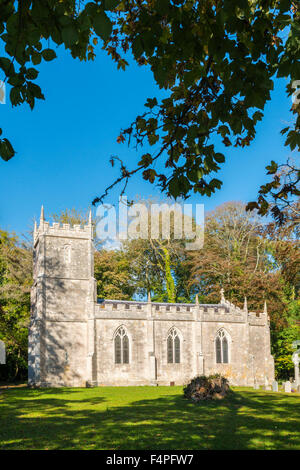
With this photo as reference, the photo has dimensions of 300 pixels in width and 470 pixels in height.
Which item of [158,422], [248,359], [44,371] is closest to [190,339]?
[248,359]

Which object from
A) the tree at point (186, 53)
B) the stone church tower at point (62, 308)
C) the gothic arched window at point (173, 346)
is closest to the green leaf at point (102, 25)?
the tree at point (186, 53)

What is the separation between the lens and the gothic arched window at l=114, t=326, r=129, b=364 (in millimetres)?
28703

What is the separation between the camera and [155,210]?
43.8m

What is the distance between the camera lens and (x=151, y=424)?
11570 mm

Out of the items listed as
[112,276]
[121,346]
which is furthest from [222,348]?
[112,276]

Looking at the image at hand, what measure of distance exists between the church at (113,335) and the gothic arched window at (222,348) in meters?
0.07

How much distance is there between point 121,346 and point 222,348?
24.0ft

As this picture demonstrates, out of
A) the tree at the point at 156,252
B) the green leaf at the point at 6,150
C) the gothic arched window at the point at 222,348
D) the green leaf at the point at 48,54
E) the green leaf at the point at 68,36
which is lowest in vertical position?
the gothic arched window at the point at 222,348

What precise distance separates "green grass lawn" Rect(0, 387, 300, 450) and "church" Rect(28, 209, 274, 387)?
10.2m

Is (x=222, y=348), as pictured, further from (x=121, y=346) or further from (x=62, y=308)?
(x=62, y=308)

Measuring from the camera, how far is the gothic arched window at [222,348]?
31.0m

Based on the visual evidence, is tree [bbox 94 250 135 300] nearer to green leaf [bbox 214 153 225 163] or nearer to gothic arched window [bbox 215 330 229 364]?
gothic arched window [bbox 215 330 229 364]

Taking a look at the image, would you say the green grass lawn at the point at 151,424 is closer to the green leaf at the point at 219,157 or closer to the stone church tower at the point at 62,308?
the green leaf at the point at 219,157

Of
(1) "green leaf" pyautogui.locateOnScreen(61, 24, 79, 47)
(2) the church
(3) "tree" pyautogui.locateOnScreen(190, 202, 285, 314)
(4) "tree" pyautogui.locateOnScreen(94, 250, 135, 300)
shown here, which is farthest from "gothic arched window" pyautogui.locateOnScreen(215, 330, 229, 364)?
(1) "green leaf" pyautogui.locateOnScreen(61, 24, 79, 47)
